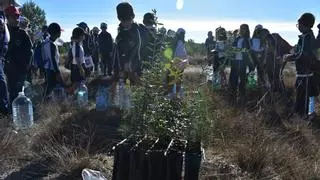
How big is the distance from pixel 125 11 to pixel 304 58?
134 inches

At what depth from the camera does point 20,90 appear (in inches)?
424

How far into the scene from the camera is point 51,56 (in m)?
12.0

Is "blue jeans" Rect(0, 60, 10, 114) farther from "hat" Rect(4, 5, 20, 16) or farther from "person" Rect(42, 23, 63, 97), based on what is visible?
"person" Rect(42, 23, 63, 97)

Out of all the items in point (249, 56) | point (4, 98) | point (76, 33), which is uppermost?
point (76, 33)

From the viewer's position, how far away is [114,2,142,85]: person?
1026cm

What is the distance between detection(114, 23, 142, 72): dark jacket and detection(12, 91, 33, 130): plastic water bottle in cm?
188

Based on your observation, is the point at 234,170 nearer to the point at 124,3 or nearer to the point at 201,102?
the point at 201,102

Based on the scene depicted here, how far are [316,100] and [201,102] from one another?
830 centimetres

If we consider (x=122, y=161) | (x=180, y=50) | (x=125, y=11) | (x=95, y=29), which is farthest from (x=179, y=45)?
(x=95, y=29)

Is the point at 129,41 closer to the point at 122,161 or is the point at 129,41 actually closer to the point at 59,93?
the point at 59,93

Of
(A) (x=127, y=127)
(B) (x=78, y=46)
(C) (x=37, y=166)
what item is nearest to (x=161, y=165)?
(A) (x=127, y=127)

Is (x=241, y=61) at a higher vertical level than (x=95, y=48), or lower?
lower

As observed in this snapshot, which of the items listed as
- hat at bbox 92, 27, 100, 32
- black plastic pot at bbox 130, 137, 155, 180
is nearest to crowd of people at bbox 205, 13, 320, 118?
black plastic pot at bbox 130, 137, 155, 180

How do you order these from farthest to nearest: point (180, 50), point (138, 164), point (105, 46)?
point (105, 46)
point (180, 50)
point (138, 164)
